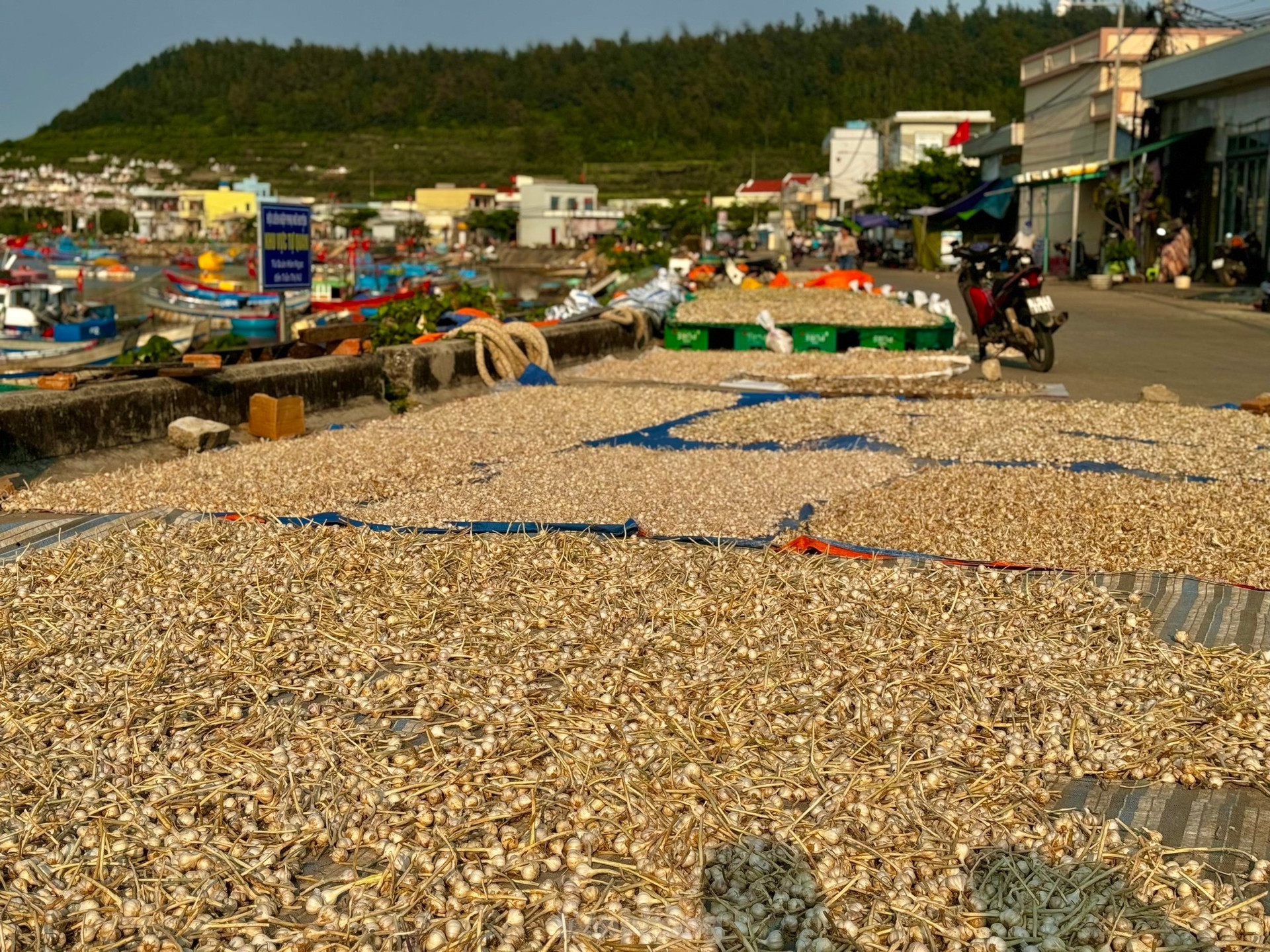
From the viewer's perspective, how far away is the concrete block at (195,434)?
7.52 m

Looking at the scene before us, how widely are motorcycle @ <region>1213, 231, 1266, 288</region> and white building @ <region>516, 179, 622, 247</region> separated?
6513 cm

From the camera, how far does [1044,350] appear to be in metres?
11.8

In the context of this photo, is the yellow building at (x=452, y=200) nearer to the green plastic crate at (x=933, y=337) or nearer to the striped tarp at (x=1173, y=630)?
the green plastic crate at (x=933, y=337)

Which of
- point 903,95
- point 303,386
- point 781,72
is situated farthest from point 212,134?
point 303,386

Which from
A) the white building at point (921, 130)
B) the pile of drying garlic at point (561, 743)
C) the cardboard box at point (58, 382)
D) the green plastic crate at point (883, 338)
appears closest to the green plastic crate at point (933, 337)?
the green plastic crate at point (883, 338)

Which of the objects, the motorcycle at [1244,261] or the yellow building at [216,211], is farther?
the yellow building at [216,211]

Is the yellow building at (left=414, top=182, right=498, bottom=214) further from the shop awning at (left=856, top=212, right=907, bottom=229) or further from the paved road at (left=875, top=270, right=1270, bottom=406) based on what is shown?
the paved road at (left=875, top=270, right=1270, bottom=406)

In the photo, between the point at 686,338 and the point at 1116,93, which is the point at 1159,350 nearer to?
the point at 686,338

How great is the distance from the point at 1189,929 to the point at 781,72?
579ft

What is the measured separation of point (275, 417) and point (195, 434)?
1.98 ft

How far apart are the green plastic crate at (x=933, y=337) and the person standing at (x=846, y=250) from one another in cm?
2667

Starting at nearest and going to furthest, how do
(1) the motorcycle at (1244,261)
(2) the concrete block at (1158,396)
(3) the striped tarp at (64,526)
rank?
(3) the striped tarp at (64,526) < (2) the concrete block at (1158,396) < (1) the motorcycle at (1244,261)

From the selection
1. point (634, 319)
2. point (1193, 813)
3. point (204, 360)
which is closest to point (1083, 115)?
point (634, 319)

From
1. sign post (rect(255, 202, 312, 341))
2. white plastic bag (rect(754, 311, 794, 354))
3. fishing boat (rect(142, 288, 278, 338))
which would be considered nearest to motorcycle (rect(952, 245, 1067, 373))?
white plastic bag (rect(754, 311, 794, 354))
